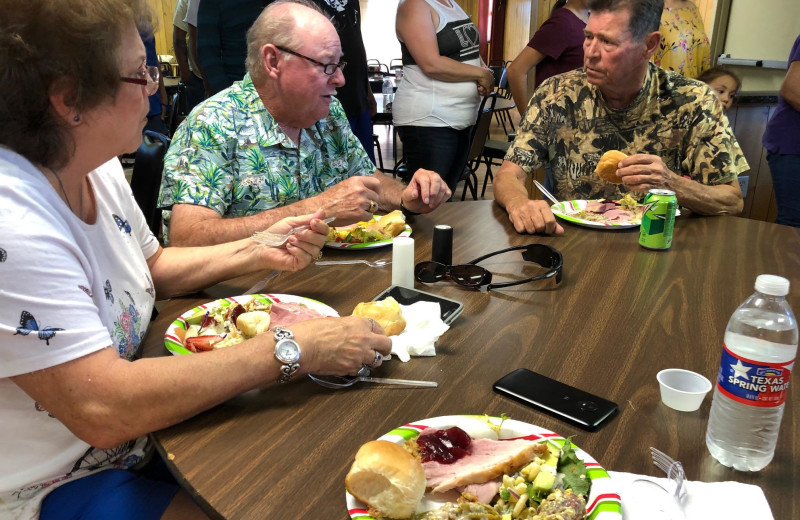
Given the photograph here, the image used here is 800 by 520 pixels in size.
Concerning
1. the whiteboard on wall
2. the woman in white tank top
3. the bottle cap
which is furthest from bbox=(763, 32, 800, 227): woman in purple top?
the whiteboard on wall

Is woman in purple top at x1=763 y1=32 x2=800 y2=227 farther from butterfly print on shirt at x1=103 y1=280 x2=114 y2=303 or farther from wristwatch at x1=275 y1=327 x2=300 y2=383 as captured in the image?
butterfly print on shirt at x1=103 y1=280 x2=114 y2=303

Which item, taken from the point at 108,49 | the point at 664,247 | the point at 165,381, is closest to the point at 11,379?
the point at 165,381

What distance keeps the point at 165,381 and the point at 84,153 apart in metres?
0.44

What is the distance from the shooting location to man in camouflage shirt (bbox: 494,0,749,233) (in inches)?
82.1

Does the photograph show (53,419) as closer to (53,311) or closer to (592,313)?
(53,311)

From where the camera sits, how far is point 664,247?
1725mm

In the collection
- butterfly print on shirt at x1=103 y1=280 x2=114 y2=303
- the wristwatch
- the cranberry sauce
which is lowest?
the cranberry sauce

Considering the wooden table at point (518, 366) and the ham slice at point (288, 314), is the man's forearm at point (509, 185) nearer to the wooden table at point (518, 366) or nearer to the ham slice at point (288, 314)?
the wooden table at point (518, 366)

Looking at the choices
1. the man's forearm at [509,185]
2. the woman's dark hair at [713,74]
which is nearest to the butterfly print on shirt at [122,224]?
the man's forearm at [509,185]

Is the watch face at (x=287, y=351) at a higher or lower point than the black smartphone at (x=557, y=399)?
higher

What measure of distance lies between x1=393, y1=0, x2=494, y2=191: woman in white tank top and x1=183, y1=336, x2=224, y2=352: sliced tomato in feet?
7.81

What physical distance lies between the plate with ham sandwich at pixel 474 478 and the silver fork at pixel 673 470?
10 cm

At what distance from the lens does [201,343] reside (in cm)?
109

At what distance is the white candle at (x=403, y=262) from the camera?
138 centimetres
